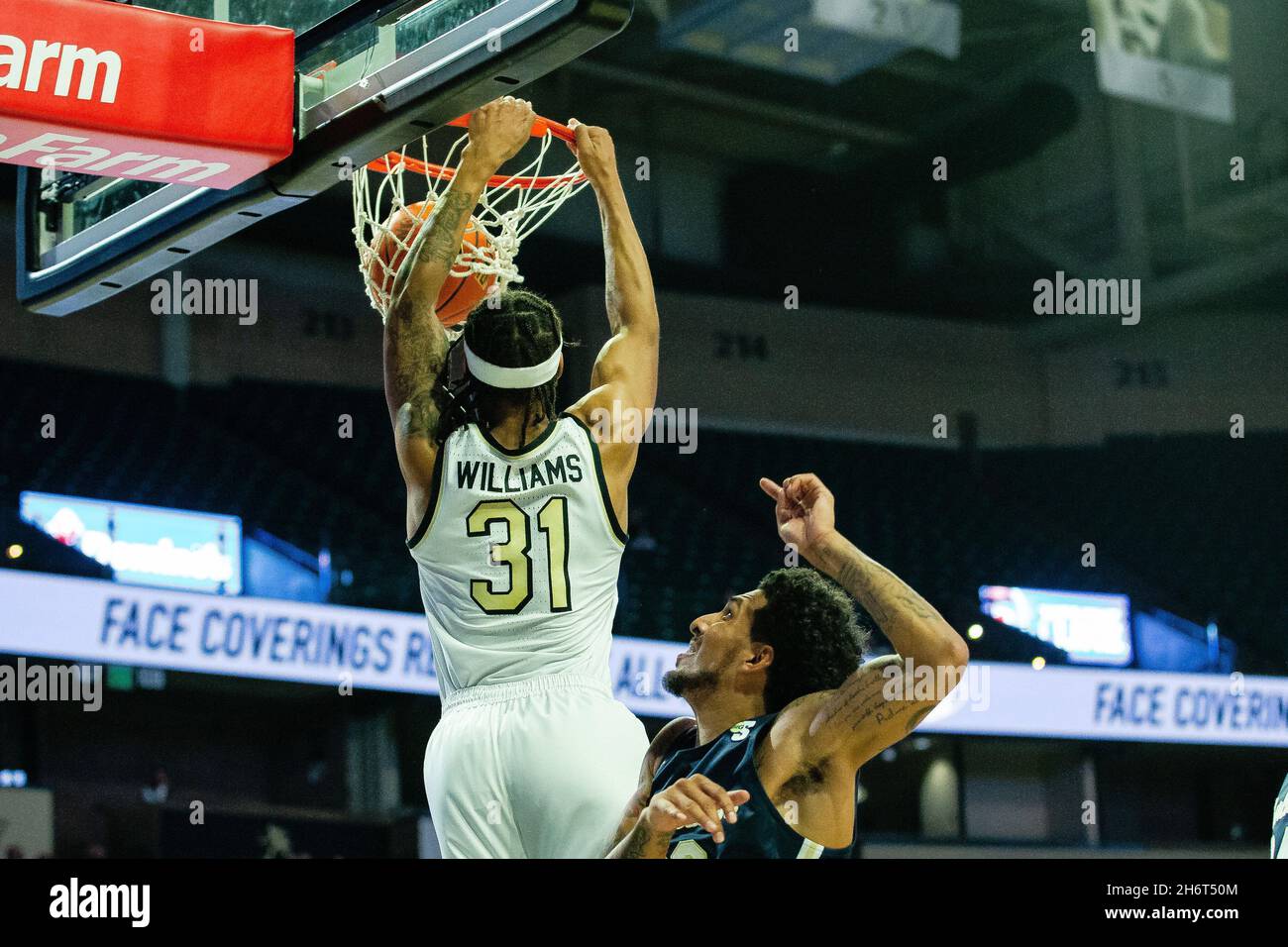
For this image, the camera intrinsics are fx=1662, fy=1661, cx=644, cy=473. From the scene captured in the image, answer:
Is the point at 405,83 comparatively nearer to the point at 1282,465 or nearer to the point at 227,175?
the point at 227,175

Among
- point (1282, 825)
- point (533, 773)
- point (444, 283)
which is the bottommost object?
point (1282, 825)

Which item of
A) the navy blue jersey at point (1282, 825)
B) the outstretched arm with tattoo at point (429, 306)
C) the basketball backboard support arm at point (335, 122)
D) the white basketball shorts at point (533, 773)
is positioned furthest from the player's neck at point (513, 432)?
the navy blue jersey at point (1282, 825)

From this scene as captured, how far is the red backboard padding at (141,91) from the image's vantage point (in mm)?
3078

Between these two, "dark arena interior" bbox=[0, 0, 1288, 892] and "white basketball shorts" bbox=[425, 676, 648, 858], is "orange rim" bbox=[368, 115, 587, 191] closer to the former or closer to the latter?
"white basketball shorts" bbox=[425, 676, 648, 858]

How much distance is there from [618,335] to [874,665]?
874 mm

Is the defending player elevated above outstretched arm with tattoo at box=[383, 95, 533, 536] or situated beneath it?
situated beneath

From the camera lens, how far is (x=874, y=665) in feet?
9.41

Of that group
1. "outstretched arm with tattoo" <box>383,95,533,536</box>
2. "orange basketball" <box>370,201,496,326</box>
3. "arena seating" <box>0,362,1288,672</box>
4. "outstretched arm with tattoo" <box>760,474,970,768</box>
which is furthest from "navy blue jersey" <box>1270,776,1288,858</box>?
"arena seating" <box>0,362,1288,672</box>

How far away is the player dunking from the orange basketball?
16.2 inches

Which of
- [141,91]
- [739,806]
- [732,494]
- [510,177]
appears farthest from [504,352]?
[732,494]

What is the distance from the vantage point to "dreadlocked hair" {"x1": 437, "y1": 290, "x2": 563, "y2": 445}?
125 inches

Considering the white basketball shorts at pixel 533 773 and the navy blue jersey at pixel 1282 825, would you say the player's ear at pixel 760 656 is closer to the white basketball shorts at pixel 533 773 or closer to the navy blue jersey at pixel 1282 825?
the white basketball shorts at pixel 533 773

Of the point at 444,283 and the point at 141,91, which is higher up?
the point at 141,91

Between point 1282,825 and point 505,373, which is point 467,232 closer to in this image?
point 505,373
